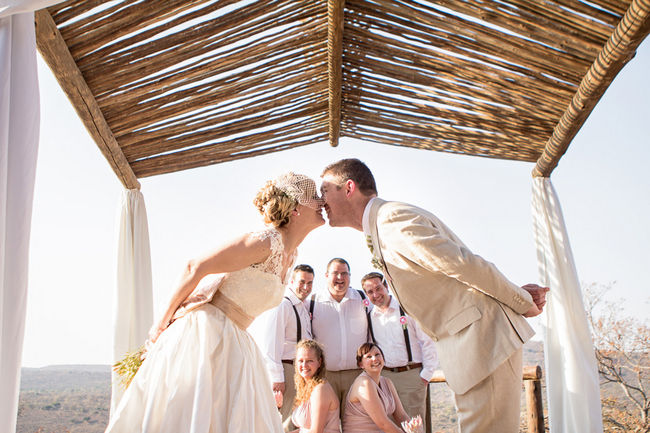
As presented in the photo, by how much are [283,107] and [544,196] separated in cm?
270

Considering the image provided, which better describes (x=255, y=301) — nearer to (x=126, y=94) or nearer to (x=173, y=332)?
(x=173, y=332)

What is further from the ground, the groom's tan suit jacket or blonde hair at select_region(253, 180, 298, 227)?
blonde hair at select_region(253, 180, 298, 227)

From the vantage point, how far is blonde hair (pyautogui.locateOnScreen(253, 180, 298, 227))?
2979 millimetres

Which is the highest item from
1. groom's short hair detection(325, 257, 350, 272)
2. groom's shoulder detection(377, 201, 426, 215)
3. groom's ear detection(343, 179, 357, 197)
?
groom's short hair detection(325, 257, 350, 272)

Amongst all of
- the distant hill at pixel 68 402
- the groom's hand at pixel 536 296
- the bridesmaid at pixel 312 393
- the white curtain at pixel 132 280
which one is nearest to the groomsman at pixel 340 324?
the bridesmaid at pixel 312 393

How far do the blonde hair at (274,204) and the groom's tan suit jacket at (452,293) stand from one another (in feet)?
1.68

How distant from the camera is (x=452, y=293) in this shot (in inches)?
104

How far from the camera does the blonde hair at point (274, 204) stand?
2979mm

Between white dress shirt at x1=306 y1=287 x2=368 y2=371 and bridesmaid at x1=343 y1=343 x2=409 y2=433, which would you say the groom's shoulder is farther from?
white dress shirt at x1=306 y1=287 x2=368 y2=371

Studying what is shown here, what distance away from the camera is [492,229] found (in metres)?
13.6

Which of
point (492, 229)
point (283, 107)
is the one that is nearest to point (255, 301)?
point (283, 107)

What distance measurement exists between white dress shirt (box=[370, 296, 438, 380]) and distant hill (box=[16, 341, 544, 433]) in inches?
143

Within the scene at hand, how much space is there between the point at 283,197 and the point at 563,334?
3374 millimetres

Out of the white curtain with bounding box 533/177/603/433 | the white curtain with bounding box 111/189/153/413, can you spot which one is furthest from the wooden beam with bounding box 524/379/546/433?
the white curtain with bounding box 111/189/153/413
